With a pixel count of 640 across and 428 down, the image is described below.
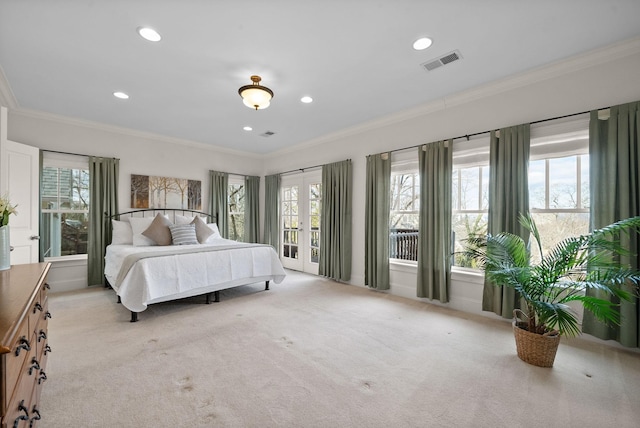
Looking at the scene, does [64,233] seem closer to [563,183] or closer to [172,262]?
[172,262]

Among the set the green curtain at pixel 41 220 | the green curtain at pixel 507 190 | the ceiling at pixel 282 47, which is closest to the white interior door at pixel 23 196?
the green curtain at pixel 41 220

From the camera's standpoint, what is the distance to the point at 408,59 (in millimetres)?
2705

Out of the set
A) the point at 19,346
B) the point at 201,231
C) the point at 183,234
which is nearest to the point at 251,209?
the point at 201,231

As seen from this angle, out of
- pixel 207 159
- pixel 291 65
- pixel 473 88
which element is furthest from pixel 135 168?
pixel 473 88

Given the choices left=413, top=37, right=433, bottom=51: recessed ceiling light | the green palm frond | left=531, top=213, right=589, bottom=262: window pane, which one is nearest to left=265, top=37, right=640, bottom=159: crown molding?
left=413, top=37, right=433, bottom=51: recessed ceiling light

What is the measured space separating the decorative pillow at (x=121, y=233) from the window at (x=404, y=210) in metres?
4.13

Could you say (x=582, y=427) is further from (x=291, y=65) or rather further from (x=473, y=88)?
(x=291, y=65)

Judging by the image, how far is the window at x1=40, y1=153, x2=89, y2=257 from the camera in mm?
4234

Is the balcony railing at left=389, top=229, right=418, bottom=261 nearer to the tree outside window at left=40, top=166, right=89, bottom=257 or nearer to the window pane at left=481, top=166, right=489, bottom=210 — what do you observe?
the window pane at left=481, top=166, right=489, bottom=210

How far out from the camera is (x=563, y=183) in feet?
9.77

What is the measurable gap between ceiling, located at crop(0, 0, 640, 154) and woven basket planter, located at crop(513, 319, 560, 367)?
2.43m

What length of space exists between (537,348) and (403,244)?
2.27 meters

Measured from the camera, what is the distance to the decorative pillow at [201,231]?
4.76 meters

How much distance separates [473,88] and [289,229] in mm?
4280
